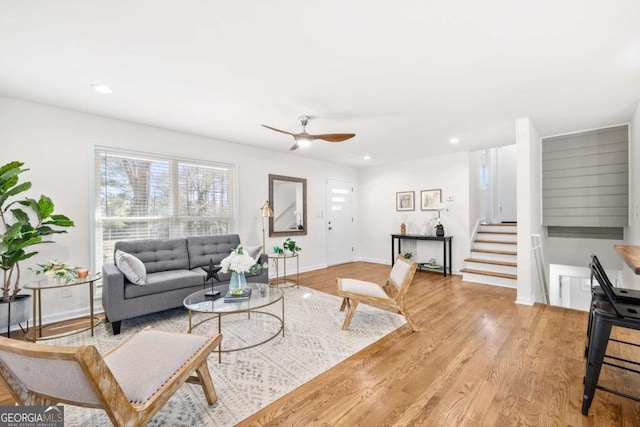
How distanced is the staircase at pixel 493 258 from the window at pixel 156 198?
4479 millimetres

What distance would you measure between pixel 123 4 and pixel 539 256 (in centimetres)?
559

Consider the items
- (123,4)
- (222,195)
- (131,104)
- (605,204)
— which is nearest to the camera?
(123,4)

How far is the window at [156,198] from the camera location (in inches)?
140

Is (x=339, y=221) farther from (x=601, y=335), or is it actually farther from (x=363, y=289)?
(x=601, y=335)

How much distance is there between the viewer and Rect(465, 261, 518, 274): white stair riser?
15.4 feet

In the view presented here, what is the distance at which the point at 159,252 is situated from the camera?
364 centimetres

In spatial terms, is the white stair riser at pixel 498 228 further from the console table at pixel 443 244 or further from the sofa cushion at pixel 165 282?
the sofa cushion at pixel 165 282

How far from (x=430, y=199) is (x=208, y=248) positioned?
15.1 feet

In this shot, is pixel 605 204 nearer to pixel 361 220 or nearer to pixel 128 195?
pixel 361 220

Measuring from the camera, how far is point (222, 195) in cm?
466

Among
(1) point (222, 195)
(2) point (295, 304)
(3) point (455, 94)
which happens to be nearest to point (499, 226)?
(3) point (455, 94)

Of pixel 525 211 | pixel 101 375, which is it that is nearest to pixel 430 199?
pixel 525 211

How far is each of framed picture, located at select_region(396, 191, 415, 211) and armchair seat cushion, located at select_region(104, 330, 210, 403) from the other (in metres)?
5.45

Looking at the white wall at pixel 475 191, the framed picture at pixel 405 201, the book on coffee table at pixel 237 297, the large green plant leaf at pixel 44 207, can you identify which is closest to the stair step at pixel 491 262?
the white wall at pixel 475 191
